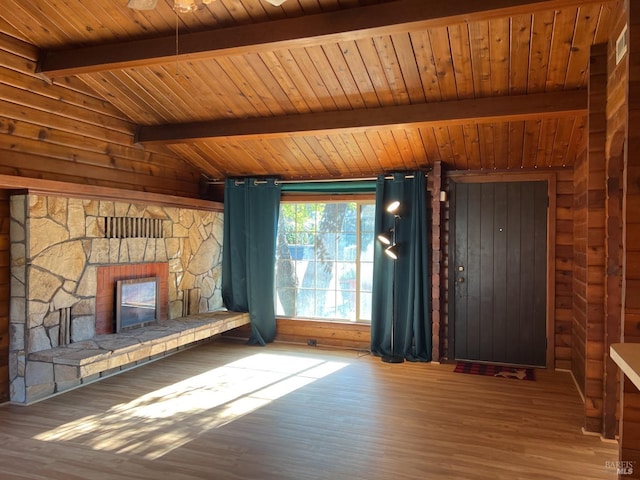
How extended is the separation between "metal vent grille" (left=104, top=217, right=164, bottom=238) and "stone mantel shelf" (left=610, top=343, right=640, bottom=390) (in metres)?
4.36

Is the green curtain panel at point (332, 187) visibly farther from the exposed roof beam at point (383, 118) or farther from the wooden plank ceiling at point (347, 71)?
the exposed roof beam at point (383, 118)

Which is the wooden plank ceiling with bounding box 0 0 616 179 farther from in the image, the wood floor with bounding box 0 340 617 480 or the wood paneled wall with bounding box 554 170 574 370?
the wood floor with bounding box 0 340 617 480

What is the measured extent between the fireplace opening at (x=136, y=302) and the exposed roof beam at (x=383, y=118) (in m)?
1.56

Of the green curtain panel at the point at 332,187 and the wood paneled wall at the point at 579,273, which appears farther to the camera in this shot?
the green curtain panel at the point at 332,187

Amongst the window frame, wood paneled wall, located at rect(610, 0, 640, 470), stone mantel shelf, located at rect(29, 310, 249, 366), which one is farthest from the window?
wood paneled wall, located at rect(610, 0, 640, 470)

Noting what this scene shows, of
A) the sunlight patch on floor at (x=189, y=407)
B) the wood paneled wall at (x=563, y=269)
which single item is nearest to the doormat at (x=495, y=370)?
the wood paneled wall at (x=563, y=269)

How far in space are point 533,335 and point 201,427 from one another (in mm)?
3678

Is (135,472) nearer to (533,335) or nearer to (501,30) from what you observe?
(501,30)

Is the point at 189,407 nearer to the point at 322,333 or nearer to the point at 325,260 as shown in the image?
the point at 322,333

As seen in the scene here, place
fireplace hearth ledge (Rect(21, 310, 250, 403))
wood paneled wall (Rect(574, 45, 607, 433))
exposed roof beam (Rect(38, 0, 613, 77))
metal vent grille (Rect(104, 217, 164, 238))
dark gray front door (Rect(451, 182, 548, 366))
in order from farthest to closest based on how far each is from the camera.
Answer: dark gray front door (Rect(451, 182, 548, 366)) < metal vent grille (Rect(104, 217, 164, 238)) < fireplace hearth ledge (Rect(21, 310, 250, 403)) < wood paneled wall (Rect(574, 45, 607, 433)) < exposed roof beam (Rect(38, 0, 613, 77))

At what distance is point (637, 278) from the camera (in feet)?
7.62

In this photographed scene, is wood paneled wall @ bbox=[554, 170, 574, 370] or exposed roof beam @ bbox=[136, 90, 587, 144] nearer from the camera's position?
exposed roof beam @ bbox=[136, 90, 587, 144]

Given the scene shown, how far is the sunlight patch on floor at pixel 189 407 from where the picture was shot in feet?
10.6

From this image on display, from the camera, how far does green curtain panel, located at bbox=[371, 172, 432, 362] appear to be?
5391 mm
